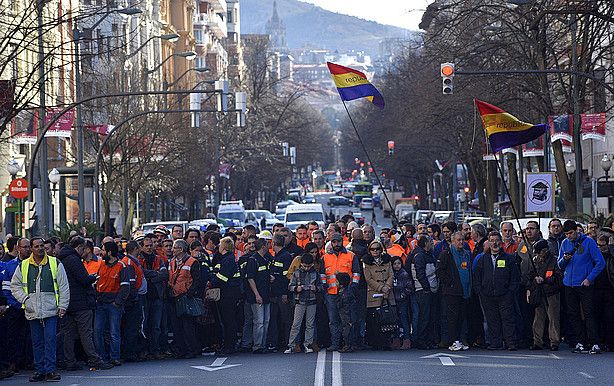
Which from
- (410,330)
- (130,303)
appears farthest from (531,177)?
(130,303)

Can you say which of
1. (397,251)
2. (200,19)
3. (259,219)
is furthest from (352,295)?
(200,19)

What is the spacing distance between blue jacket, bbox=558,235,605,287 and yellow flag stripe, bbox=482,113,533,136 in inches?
150

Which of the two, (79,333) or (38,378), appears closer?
(38,378)

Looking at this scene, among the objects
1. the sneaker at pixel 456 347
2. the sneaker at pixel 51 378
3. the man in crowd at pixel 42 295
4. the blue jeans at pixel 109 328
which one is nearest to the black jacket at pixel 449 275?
the sneaker at pixel 456 347

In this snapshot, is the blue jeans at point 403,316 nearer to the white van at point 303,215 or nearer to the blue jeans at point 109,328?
the blue jeans at point 109,328

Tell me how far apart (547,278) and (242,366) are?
470 centimetres

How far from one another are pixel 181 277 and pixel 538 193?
533 inches

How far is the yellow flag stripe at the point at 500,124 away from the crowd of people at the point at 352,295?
2.47m

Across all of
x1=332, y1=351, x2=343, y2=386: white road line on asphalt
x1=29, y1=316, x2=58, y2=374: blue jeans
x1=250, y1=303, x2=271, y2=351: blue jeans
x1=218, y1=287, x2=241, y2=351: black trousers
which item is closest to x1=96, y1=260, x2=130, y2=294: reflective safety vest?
x1=29, y1=316, x2=58, y2=374: blue jeans

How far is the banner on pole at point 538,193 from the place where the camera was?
32.9 metres

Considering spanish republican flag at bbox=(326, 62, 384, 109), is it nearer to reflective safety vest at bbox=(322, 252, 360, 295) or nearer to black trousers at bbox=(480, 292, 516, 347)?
reflective safety vest at bbox=(322, 252, 360, 295)

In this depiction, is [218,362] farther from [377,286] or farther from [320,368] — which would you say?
[377,286]

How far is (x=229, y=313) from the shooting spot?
71.8 feet

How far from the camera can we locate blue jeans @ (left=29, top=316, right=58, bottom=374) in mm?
18281
